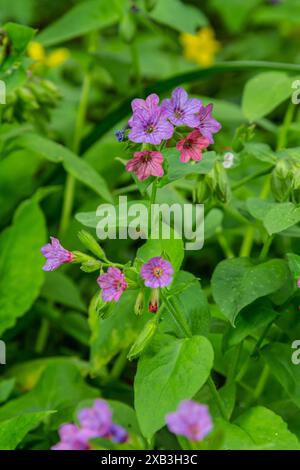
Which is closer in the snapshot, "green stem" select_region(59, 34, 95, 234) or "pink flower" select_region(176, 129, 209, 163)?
"pink flower" select_region(176, 129, 209, 163)

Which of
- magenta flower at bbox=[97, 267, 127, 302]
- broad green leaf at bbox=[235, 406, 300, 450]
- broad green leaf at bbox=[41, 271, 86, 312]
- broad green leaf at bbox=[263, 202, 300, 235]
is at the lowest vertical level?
broad green leaf at bbox=[41, 271, 86, 312]

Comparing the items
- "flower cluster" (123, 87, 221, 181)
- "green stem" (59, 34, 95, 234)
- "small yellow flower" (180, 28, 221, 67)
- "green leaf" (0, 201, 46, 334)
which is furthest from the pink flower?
"small yellow flower" (180, 28, 221, 67)

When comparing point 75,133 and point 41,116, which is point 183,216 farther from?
point 75,133

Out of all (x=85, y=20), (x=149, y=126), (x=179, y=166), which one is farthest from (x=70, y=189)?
(x=149, y=126)

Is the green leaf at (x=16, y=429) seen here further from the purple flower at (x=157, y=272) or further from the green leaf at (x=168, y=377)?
the purple flower at (x=157, y=272)

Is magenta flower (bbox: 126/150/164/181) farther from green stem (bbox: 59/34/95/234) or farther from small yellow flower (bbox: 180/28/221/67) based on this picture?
small yellow flower (bbox: 180/28/221/67)

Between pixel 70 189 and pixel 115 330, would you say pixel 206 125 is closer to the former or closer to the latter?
pixel 115 330

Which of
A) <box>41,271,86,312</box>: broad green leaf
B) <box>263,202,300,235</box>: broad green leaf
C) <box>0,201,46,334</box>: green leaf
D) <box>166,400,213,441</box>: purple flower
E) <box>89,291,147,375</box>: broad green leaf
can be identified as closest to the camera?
<box>166,400,213,441</box>: purple flower
